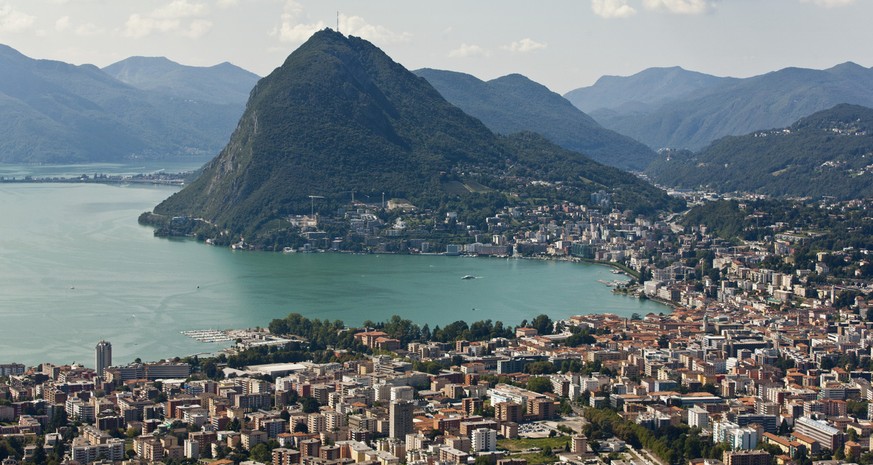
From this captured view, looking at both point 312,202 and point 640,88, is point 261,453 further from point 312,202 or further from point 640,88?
point 640,88

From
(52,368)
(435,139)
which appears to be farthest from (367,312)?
(435,139)

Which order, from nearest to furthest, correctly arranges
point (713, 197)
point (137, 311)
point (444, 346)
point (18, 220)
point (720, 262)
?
1. point (444, 346)
2. point (137, 311)
3. point (720, 262)
4. point (18, 220)
5. point (713, 197)

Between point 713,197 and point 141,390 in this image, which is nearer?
point 141,390

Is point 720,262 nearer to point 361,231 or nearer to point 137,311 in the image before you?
point 361,231

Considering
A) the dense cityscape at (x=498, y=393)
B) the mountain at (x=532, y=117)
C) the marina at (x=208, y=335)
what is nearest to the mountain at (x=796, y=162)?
the mountain at (x=532, y=117)

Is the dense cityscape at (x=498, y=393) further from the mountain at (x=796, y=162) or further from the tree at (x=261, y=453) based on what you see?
the mountain at (x=796, y=162)

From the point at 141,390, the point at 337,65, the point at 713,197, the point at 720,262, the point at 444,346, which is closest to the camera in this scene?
Answer: the point at 141,390

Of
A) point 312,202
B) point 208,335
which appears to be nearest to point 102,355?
point 208,335
